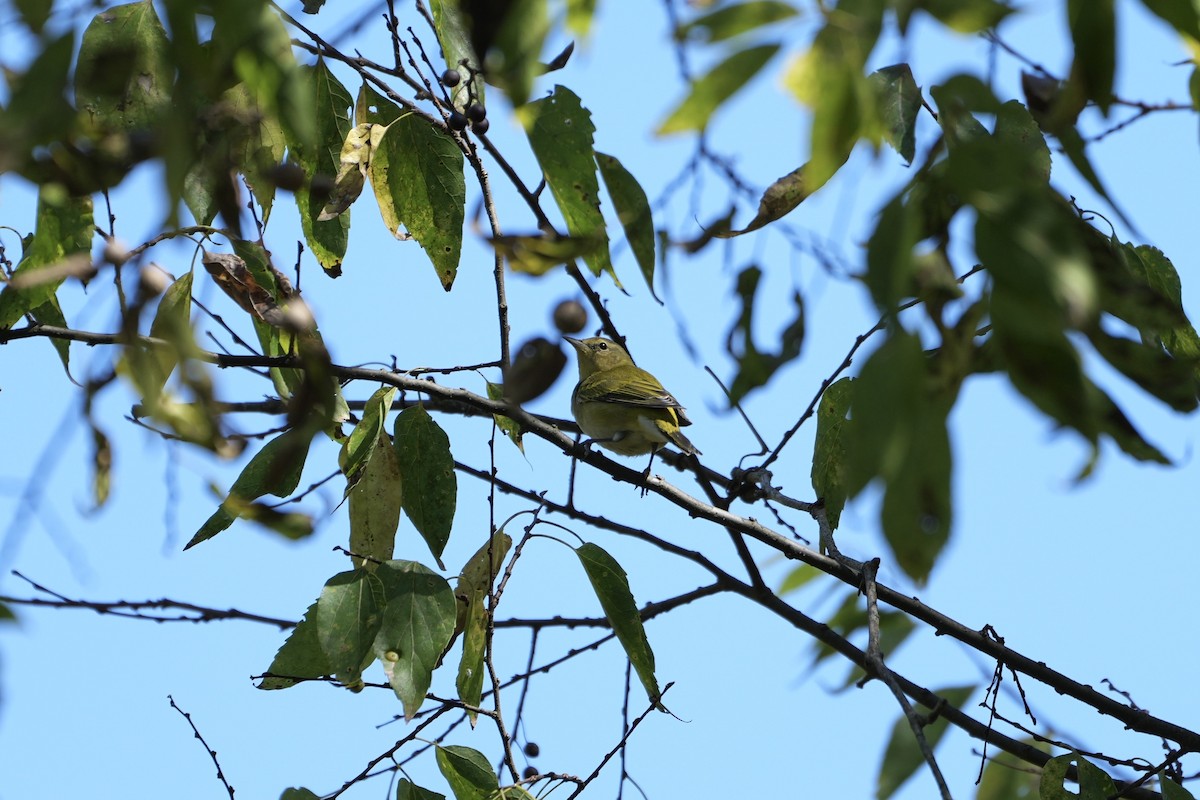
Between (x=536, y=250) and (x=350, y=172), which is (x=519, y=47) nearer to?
(x=536, y=250)

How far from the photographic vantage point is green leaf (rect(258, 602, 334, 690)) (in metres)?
2.71

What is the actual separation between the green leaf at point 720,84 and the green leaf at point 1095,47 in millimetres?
340

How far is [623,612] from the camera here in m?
2.74

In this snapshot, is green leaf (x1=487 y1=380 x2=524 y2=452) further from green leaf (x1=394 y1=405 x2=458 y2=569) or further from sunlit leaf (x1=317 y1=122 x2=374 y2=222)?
sunlit leaf (x1=317 y1=122 x2=374 y2=222)

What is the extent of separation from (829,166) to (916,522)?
349mm

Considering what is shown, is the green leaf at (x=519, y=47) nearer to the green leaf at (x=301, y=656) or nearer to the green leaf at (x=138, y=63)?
the green leaf at (x=138, y=63)

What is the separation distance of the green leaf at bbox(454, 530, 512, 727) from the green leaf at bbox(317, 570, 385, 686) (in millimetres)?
276

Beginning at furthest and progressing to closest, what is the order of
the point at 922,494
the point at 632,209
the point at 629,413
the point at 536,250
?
the point at 629,413, the point at 632,209, the point at 536,250, the point at 922,494

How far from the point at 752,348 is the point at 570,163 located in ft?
1.94

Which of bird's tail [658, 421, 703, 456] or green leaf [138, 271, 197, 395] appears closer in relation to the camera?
green leaf [138, 271, 197, 395]

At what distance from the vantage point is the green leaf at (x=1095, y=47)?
3.86 ft

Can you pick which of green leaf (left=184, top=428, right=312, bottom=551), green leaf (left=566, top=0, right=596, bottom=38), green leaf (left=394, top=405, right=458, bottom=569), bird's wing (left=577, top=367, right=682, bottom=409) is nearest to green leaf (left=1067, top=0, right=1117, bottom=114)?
green leaf (left=566, top=0, right=596, bottom=38)

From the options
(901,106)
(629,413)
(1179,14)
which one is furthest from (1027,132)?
(629,413)

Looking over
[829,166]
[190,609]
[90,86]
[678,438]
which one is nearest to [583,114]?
[90,86]
